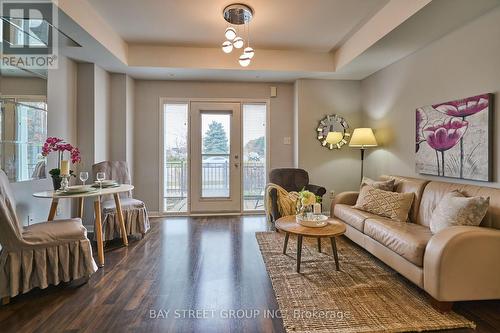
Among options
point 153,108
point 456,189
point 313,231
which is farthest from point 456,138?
point 153,108

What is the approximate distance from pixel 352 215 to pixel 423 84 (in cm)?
185

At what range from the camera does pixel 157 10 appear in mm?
2938

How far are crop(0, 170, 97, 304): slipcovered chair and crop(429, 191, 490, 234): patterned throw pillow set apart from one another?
3.03 metres

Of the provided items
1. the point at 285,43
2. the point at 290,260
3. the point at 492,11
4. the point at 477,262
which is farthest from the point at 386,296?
the point at 285,43

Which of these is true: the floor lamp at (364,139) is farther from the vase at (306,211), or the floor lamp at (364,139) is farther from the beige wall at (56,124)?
the beige wall at (56,124)

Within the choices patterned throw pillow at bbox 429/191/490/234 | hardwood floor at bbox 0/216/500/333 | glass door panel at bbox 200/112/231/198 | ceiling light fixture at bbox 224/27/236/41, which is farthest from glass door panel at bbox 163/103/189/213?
patterned throw pillow at bbox 429/191/490/234

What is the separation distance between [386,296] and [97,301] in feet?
7.41

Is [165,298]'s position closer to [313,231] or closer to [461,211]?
[313,231]

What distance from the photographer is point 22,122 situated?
278cm

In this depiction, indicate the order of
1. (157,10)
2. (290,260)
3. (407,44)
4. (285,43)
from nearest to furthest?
1. (290,260)
2. (157,10)
3. (407,44)
4. (285,43)

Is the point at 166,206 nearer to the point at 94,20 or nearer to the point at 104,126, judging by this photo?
the point at 104,126

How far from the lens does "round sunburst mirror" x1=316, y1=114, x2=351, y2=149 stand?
15.2 ft

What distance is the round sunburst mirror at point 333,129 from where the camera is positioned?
4.62 meters

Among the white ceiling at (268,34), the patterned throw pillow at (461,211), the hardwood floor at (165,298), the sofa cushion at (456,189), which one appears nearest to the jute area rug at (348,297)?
the hardwood floor at (165,298)
